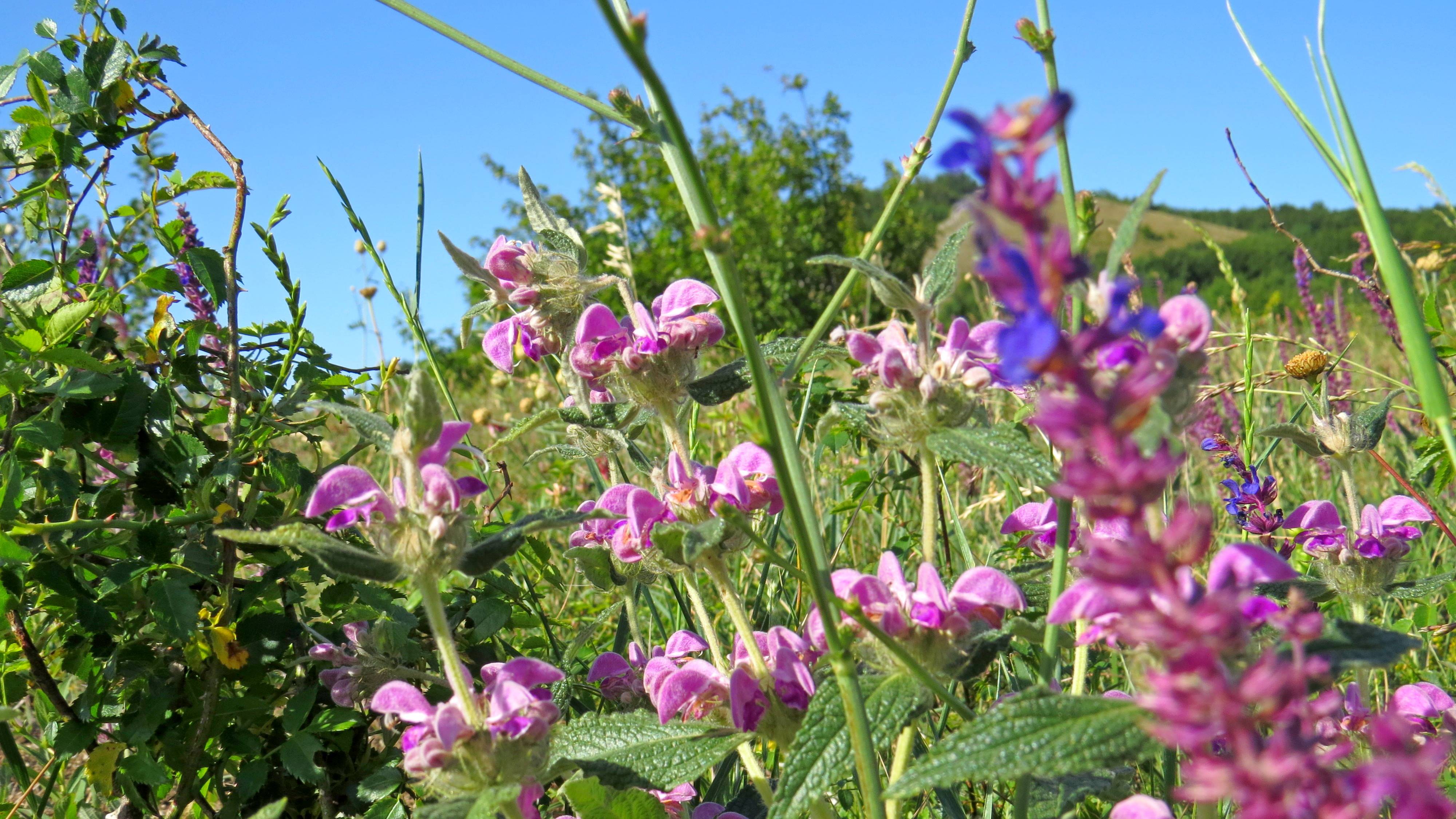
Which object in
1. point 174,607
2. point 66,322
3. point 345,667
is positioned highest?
point 66,322

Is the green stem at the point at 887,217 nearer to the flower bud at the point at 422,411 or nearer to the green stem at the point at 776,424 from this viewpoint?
the green stem at the point at 776,424

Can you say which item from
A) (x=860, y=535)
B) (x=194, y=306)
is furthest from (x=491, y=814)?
(x=860, y=535)

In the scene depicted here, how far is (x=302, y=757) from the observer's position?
4.09 ft

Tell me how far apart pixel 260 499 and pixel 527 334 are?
1.87 ft

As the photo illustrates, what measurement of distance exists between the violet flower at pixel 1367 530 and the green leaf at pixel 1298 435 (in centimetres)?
6

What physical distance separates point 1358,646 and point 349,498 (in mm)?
705

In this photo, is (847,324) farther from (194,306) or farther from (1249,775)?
(1249,775)

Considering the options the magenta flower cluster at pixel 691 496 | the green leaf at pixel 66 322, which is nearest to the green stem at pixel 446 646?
the magenta flower cluster at pixel 691 496

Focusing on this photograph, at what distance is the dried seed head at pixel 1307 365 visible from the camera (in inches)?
53.5

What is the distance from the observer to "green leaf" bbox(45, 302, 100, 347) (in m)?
1.23

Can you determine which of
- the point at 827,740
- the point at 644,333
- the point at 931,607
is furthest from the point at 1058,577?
the point at 644,333

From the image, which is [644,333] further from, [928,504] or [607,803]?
[607,803]

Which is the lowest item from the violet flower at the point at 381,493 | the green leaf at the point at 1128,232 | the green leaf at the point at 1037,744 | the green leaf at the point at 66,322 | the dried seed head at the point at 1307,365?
the green leaf at the point at 1037,744

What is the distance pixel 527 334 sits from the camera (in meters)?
1.12
